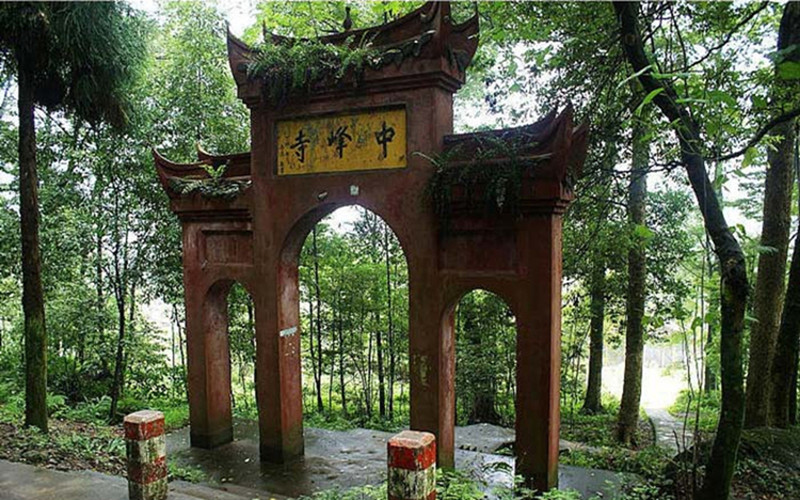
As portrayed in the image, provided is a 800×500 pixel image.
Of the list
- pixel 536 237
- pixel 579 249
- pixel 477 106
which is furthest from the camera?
pixel 477 106

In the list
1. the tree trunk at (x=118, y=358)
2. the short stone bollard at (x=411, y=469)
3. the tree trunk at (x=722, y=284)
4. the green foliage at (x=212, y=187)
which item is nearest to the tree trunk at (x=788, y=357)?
the tree trunk at (x=722, y=284)

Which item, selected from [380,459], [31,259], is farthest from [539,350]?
[31,259]

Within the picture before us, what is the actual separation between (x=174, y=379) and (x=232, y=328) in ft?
5.81

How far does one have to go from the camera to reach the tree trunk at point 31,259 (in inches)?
271

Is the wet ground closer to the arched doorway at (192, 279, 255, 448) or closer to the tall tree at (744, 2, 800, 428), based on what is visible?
the arched doorway at (192, 279, 255, 448)

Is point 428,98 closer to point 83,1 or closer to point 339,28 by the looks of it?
point 83,1

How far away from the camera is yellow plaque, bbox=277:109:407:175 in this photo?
6.14 meters

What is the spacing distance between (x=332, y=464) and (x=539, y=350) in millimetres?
3225

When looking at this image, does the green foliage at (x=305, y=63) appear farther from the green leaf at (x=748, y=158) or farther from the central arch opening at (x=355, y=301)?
the central arch opening at (x=355, y=301)

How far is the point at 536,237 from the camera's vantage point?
550 centimetres

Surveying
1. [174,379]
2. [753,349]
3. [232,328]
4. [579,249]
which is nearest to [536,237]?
[579,249]

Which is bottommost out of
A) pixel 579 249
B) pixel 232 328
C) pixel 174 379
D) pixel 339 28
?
pixel 174 379

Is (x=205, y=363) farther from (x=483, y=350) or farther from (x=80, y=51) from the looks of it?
(x=483, y=350)

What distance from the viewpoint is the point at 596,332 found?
37.2ft
